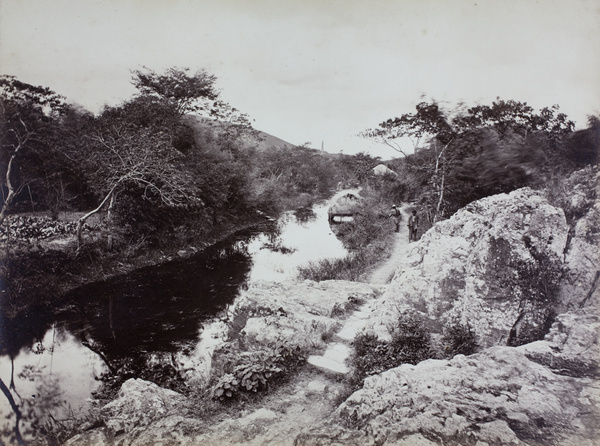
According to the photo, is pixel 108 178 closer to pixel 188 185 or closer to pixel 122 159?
pixel 122 159

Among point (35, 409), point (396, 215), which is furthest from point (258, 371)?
point (396, 215)

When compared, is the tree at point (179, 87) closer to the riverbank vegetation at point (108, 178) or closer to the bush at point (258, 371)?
the riverbank vegetation at point (108, 178)

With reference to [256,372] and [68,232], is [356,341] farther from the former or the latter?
[68,232]

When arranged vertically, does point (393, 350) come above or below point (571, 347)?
below

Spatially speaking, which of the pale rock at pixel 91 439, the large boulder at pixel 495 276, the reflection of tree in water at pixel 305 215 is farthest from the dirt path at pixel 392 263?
the reflection of tree in water at pixel 305 215

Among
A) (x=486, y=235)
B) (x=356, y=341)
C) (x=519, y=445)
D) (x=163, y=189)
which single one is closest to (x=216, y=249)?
(x=163, y=189)

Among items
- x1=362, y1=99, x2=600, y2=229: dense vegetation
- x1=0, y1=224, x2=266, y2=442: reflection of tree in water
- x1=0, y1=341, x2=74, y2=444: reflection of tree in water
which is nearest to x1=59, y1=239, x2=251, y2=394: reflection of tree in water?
x1=0, y1=224, x2=266, y2=442: reflection of tree in water

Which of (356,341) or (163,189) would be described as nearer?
(356,341)
